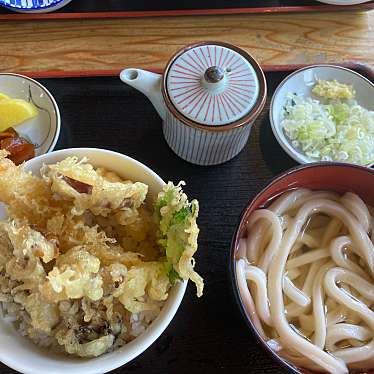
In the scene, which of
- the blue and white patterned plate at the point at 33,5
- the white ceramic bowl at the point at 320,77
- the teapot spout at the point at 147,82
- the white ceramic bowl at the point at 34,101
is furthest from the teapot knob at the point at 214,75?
the blue and white patterned plate at the point at 33,5

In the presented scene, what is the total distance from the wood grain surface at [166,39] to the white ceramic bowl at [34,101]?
0.41 feet

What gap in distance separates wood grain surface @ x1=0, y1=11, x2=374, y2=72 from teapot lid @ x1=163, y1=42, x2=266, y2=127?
14.3 inches

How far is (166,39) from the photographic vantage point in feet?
6.90

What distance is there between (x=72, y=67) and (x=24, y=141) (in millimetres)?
381

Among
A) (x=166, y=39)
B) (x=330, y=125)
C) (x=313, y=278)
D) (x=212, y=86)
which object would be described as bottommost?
(x=313, y=278)

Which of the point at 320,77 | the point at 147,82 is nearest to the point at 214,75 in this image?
the point at 147,82

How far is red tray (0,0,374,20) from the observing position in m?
2.11

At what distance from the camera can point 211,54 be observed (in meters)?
1.71

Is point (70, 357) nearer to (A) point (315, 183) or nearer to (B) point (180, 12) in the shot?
(A) point (315, 183)

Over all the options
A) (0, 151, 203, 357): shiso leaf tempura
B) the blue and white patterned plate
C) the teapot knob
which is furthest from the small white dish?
(0, 151, 203, 357): shiso leaf tempura

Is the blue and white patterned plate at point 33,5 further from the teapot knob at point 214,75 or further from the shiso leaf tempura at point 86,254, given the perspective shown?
the shiso leaf tempura at point 86,254

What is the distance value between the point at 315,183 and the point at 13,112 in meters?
1.04

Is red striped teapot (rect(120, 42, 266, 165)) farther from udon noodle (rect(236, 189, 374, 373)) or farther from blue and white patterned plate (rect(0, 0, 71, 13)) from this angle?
blue and white patterned plate (rect(0, 0, 71, 13))

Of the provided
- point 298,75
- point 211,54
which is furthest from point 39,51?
point 298,75
